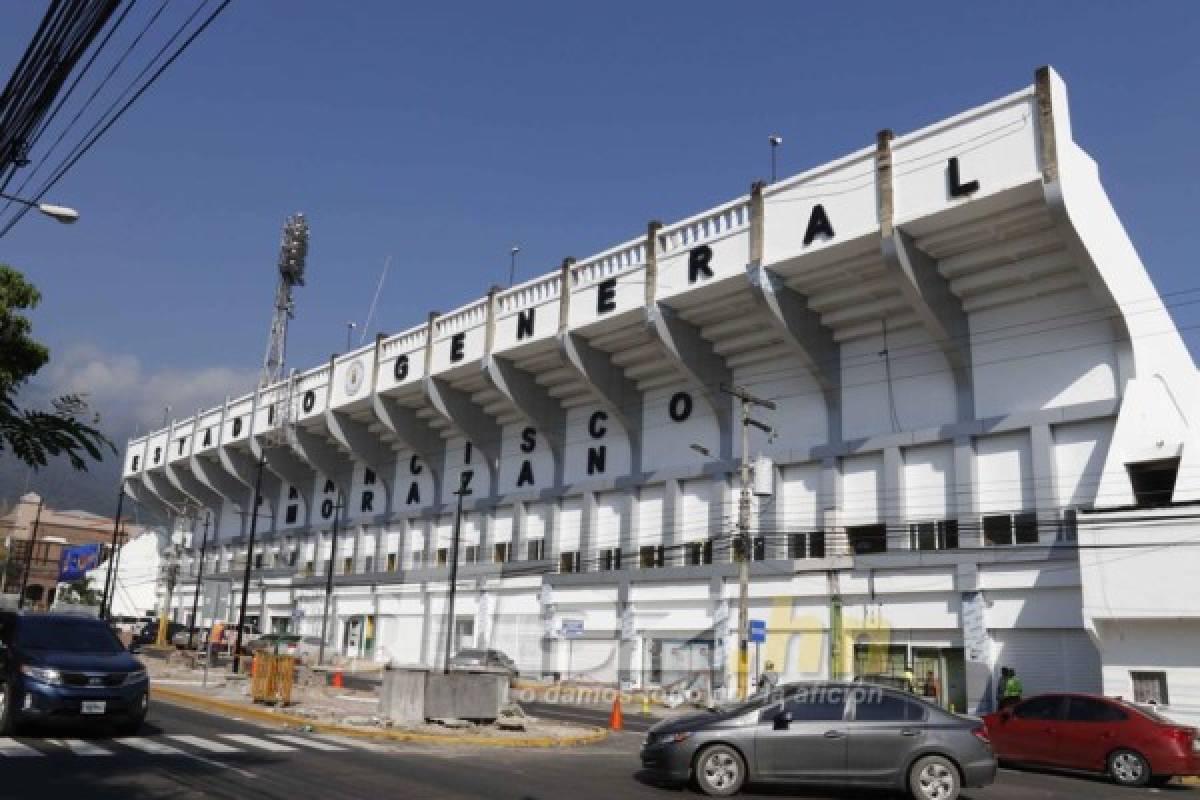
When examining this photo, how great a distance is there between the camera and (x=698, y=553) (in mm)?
37375

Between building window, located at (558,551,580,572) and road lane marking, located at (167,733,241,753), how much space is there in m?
27.7

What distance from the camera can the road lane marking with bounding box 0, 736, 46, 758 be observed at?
40.2 ft

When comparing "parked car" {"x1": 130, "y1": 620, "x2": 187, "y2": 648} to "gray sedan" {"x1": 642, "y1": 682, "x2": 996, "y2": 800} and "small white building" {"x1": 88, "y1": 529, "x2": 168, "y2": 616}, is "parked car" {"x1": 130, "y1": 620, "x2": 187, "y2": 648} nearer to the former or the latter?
"small white building" {"x1": 88, "y1": 529, "x2": 168, "y2": 616}

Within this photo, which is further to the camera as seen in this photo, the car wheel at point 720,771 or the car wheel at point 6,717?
the car wheel at point 6,717

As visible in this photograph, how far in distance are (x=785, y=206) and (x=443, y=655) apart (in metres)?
28.3

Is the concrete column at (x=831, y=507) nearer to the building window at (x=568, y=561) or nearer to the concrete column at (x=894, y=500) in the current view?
the concrete column at (x=894, y=500)

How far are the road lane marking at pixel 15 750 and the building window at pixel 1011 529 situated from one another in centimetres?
2511

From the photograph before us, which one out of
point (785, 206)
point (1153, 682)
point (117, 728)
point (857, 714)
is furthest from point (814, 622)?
point (117, 728)

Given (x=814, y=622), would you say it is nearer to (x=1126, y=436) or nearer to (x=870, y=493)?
(x=870, y=493)

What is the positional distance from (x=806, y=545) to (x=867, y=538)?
221 centimetres

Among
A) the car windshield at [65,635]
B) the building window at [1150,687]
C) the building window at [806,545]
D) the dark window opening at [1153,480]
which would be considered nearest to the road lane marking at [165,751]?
the car windshield at [65,635]

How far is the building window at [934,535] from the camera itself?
30297 mm

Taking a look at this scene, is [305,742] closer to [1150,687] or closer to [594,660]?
[1150,687]

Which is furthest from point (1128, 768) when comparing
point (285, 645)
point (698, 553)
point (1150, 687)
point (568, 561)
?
point (285, 645)
